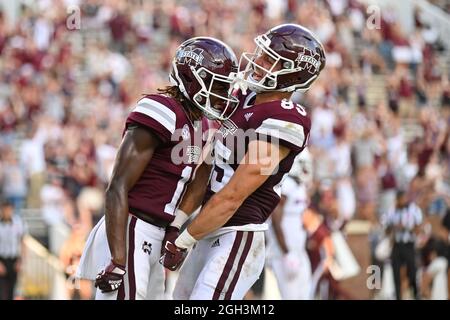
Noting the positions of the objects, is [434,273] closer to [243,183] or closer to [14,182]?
[14,182]

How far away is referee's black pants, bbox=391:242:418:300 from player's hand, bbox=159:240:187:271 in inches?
291

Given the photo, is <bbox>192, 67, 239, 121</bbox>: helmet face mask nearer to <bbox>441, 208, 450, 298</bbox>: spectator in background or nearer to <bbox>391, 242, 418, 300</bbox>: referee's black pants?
<bbox>441, 208, 450, 298</bbox>: spectator in background

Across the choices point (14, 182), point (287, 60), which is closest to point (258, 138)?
Answer: point (287, 60)

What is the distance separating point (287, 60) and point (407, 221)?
7402 millimetres

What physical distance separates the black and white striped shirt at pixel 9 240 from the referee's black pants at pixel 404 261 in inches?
175

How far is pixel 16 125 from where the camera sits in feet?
57.7

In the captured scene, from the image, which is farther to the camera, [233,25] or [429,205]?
[233,25]

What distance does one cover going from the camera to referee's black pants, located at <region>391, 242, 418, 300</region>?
12945 mm

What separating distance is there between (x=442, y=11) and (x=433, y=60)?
2.83 m

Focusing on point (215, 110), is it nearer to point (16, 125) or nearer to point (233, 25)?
point (16, 125)

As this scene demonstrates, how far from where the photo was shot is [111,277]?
224 inches

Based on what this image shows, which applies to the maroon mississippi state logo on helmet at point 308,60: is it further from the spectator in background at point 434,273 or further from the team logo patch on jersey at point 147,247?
the spectator in background at point 434,273

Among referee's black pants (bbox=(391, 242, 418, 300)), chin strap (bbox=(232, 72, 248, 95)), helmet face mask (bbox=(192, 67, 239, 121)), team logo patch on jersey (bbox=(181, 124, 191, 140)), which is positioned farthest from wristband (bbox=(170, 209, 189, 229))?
referee's black pants (bbox=(391, 242, 418, 300))
